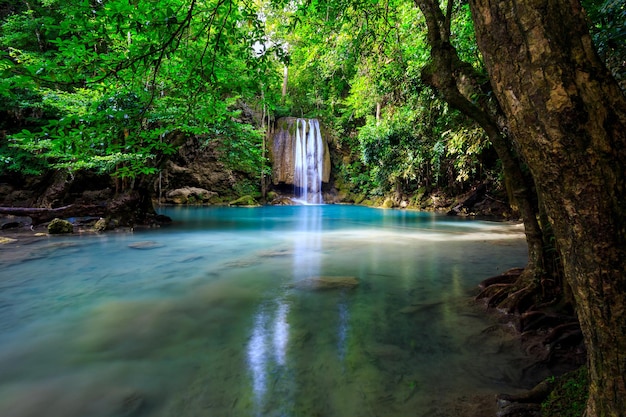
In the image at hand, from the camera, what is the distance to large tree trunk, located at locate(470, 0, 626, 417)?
113 cm

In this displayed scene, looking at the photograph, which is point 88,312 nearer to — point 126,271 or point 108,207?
point 126,271

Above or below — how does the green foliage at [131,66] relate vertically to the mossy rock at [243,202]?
above

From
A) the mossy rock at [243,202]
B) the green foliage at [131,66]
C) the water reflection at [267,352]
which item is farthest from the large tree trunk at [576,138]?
the mossy rock at [243,202]

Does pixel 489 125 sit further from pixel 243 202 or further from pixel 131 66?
pixel 243 202

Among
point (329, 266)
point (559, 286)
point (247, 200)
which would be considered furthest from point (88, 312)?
point (247, 200)

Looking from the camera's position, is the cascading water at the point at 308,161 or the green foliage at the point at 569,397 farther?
the cascading water at the point at 308,161

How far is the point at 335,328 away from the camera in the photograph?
3.58 m

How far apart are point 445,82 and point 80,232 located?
11.1 m

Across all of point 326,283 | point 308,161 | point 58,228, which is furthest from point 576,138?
point 308,161

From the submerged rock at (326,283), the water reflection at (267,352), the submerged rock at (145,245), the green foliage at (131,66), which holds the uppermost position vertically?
the green foliage at (131,66)

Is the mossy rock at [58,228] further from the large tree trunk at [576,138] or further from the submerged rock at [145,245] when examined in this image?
the large tree trunk at [576,138]

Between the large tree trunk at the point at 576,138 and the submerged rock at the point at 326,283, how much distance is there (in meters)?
3.96

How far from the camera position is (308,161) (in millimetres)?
31094

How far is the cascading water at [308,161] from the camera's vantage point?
3088 cm
